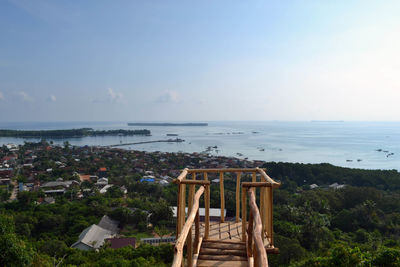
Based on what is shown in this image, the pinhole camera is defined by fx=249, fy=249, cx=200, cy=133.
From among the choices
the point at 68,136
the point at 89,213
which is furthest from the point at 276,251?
the point at 68,136

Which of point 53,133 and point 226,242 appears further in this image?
point 53,133

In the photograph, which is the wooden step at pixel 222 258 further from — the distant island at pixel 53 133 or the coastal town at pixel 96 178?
the distant island at pixel 53 133

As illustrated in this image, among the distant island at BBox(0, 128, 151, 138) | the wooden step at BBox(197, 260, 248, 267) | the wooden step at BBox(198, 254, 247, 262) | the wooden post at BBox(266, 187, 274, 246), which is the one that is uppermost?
the wooden post at BBox(266, 187, 274, 246)

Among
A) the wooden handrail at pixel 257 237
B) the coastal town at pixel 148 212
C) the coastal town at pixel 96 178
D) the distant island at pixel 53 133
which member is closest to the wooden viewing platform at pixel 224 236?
the wooden handrail at pixel 257 237

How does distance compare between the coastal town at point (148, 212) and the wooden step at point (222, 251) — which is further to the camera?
the coastal town at point (148, 212)

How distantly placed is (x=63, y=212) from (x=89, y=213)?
1853mm

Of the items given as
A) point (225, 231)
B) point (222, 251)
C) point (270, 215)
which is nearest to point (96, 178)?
point (225, 231)

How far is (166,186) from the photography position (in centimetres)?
2891

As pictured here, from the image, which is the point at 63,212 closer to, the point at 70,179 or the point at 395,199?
the point at 70,179

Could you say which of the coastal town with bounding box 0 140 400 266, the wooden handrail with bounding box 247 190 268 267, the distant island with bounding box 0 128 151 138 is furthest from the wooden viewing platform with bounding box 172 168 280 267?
the distant island with bounding box 0 128 151 138

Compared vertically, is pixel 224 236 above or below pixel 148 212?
above

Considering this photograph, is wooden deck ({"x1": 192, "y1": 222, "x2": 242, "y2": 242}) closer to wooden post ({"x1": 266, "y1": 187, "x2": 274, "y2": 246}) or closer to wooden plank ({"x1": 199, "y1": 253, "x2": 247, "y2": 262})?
wooden plank ({"x1": 199, "y1": 253, "x2": 247, "y2": 262})

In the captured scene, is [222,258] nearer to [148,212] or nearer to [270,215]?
[270,215]

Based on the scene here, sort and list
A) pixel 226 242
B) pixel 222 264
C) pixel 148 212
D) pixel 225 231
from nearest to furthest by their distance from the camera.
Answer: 1. pixel 222 264
2. pixel 226 242
3. pixel 225 231
4. pixel 148 212
